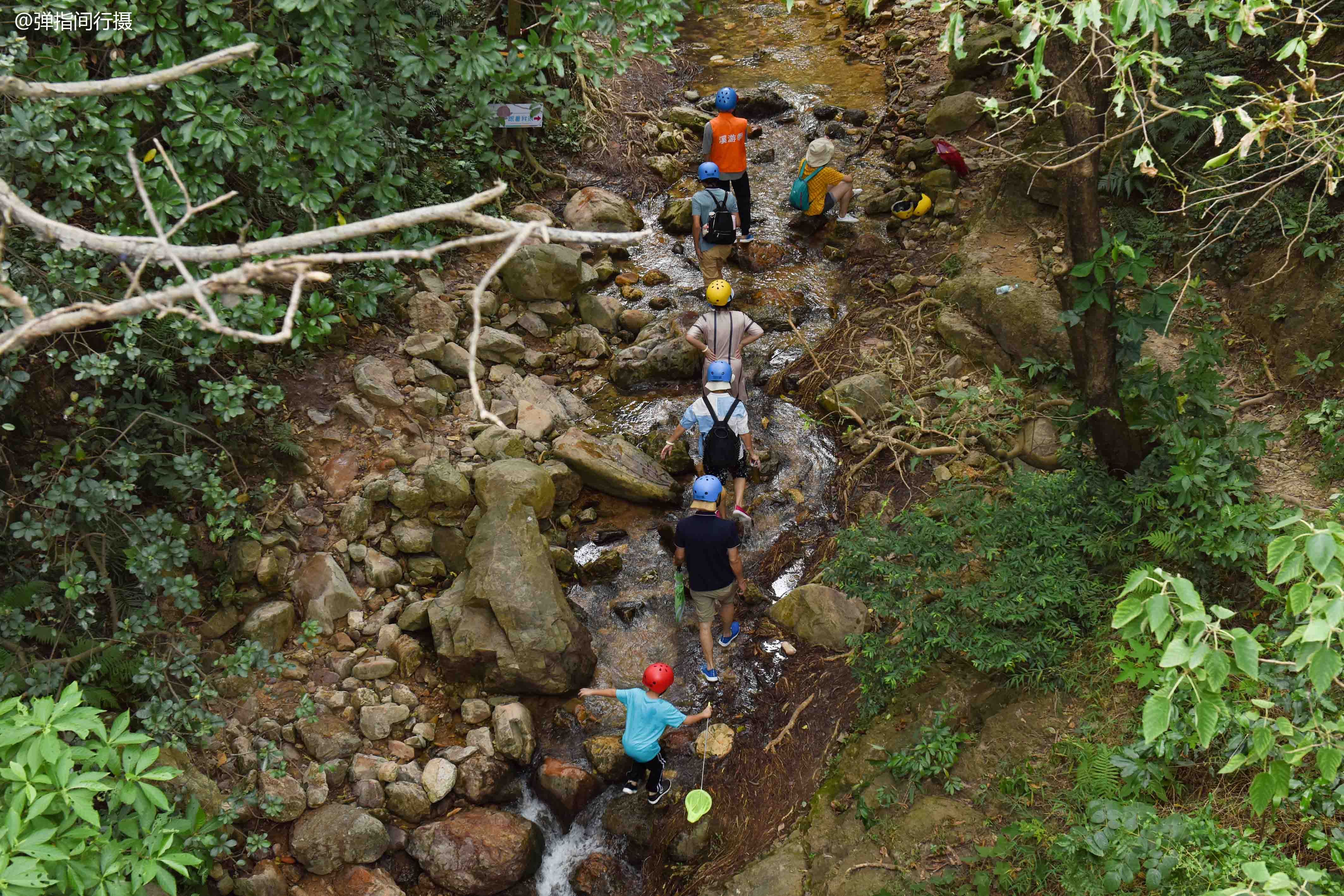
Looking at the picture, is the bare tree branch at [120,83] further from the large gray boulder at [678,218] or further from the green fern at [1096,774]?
the large gray boulder at [678,218]

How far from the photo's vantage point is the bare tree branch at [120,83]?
2.87m

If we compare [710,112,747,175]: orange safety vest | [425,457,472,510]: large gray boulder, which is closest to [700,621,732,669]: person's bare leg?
[425,457,472,510]: large gray boulder

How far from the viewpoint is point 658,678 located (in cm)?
556

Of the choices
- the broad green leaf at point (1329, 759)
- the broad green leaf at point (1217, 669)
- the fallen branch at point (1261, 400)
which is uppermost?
the broad green leaf at point (1217, 669)

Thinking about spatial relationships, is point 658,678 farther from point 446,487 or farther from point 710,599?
point 446,487

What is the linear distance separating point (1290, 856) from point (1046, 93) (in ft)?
12.4

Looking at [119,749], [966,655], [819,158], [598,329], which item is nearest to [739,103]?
[819,158]

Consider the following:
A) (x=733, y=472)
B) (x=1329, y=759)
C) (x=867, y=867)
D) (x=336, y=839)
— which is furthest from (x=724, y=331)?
(x=1329, y=759)

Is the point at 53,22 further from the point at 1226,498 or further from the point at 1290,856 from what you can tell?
the point at 1290,856

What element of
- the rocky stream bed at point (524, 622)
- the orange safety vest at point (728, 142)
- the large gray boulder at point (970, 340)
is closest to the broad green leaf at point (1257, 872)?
the rocky stream bed at point (524, 622)

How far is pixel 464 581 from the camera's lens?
6.46m

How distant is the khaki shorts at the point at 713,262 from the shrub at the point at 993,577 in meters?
4.35

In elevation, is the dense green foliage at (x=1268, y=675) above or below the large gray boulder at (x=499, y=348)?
above

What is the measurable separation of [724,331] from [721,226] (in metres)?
2.12
